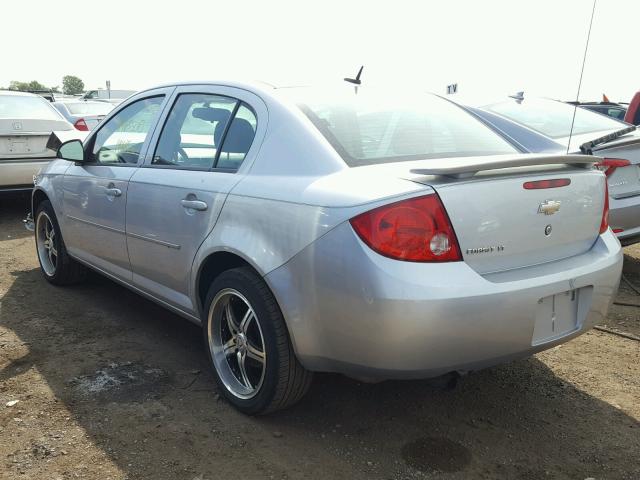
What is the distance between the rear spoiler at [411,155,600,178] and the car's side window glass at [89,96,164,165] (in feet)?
6.34

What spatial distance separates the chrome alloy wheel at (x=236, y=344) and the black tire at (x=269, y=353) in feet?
0.13

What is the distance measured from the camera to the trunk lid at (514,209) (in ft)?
7.88

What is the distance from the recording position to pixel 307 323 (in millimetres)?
2537

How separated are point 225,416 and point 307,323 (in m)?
0.82

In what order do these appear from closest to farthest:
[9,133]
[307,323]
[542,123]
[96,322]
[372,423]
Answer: [307,323] → [372,423] → [96,322] → [542,123] → [9,133]

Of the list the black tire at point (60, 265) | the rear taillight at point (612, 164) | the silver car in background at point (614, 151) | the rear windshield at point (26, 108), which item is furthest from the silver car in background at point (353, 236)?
the rear windshield at point (26, 108)

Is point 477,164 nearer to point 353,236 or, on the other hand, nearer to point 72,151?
point 353,236

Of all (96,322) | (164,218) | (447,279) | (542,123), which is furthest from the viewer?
(542,123)

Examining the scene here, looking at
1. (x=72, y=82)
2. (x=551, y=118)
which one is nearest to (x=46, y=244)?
(x=551, y=118)

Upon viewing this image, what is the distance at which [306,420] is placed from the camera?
3.00 metres

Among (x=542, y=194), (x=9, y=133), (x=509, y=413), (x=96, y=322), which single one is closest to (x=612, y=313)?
(x=509, y=413)

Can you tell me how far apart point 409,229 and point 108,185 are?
2307mm

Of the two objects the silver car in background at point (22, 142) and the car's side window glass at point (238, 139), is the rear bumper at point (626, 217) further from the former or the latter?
the silver car in background at point (22, 142)

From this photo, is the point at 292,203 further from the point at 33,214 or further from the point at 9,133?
the point at 9,133
